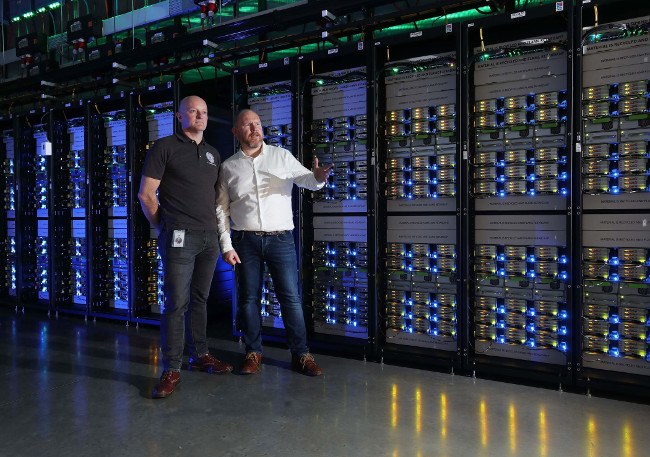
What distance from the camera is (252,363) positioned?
3301 mm

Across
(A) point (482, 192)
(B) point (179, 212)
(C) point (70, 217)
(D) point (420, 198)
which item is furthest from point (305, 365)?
(C) point (70, 217)

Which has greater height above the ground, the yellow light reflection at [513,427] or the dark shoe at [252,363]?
the dark shoe at [252,363]

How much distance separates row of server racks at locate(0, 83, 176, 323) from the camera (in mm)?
4832

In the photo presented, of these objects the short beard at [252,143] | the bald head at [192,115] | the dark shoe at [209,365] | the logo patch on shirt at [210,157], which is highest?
the bald head at [192,115]

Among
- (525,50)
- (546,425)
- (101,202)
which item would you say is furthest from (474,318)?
(101,202)

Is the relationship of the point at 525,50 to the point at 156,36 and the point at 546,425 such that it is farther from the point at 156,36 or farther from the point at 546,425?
the point at 156,36

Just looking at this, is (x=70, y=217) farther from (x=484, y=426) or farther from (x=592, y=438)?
(x=592, y=438)

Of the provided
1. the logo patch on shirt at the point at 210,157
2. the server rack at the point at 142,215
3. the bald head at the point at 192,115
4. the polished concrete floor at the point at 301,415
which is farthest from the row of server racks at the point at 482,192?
the server rack at the point at 142,215

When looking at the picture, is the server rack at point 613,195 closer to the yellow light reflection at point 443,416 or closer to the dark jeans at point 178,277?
the yellow light reflection at point 443,416

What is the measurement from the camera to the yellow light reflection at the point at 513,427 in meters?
2.23

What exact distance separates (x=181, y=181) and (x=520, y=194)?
217 cm

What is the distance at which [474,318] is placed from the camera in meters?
3.32

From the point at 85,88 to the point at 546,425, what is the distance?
20.1 ft

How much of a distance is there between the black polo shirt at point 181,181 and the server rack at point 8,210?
4032mm
